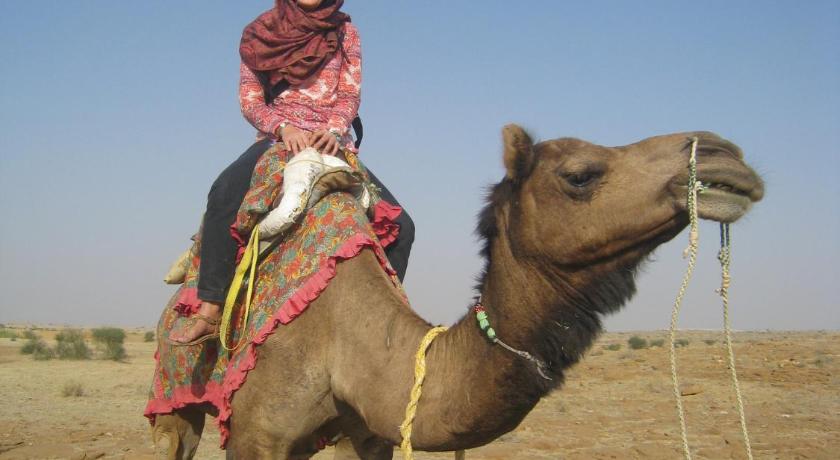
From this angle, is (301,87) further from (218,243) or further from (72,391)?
(72,391)

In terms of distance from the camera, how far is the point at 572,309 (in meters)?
2.90

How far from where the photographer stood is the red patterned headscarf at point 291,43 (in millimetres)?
5066

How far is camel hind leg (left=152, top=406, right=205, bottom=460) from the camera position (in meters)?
5.12

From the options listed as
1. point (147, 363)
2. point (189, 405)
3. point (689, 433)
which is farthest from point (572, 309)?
point (147, 363)

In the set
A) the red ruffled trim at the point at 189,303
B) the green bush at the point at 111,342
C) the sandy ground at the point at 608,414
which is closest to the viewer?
the red ruffled trim at the point at 189,303

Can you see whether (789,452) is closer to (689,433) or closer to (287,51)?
(689,433)

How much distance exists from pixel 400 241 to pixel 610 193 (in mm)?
2136

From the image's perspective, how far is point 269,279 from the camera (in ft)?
13.8

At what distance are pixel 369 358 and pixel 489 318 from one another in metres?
0.68

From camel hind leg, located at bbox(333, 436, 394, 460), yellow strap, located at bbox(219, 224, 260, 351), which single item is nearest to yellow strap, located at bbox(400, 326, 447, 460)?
camel hind leg, located at bbox(333, 436, 394, 460)

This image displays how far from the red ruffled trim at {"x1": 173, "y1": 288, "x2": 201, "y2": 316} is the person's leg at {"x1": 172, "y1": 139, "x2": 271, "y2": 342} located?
0.65ft

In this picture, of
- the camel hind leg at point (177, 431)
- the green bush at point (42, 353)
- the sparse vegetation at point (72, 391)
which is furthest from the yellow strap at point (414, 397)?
the green bush at point (42, 353)

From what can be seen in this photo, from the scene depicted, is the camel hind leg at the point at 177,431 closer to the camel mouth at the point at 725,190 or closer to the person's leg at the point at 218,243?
the person's leg at the point at 218,243

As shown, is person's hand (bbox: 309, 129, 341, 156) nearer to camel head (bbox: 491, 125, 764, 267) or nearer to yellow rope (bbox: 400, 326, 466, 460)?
yellow rope (bbox: 400, 326, 466, 460)
